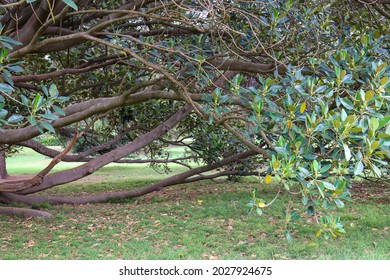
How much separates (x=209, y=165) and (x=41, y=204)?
3.31 metres

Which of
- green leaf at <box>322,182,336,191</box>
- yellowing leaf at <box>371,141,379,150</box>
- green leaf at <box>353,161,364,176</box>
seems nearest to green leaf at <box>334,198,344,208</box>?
green leaf at <box>322,182,336,191</box>

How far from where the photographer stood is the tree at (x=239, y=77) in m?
2.56

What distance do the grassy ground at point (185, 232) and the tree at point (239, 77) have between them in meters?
0.80

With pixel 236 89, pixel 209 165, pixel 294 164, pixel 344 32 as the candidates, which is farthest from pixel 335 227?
pixel 209 165

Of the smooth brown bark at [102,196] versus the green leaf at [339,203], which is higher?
the green leaf at [339,203]

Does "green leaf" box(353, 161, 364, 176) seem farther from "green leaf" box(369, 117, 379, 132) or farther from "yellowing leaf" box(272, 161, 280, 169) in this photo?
"yellowing leaf" box(272, 161, 280, 169)

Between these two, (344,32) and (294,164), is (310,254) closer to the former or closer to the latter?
(344,32)

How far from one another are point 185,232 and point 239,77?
3.13 m

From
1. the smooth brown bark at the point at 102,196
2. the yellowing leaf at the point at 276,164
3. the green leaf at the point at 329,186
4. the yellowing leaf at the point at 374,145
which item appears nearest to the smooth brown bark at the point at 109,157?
the smooth brown bark at the point at 102,196

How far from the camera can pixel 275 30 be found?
3996 mm

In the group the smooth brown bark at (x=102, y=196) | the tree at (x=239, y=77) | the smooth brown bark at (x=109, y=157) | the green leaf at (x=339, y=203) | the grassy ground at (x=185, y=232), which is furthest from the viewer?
the smooth brown bark at (x=102, y=196)

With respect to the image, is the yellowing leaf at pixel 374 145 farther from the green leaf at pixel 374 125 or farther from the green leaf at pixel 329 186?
the green leaf at pixel 329 186

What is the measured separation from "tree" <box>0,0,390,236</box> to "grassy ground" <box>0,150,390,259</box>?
80 centimetres

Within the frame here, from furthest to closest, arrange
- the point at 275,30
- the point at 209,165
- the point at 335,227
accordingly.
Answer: the point at 209,165 → the point at 275,30 → the point at 335,227
